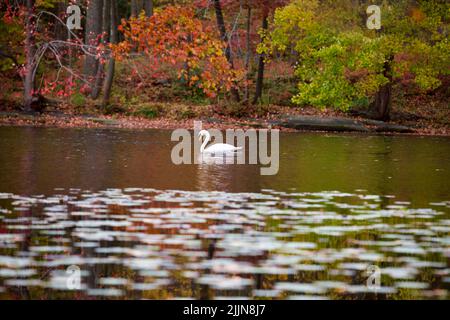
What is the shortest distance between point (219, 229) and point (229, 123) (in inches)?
1144

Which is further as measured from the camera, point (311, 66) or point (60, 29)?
point (60, 29)

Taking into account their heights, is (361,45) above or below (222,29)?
below

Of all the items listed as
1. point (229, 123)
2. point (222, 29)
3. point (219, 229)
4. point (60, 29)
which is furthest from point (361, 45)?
point (219, 229)

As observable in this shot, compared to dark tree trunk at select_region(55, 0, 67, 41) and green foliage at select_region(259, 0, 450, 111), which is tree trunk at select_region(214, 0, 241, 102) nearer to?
green foliage at select_region(259, 0, 450, 111)

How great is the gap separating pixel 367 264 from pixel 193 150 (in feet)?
55.5

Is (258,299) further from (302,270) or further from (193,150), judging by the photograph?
(193,150)

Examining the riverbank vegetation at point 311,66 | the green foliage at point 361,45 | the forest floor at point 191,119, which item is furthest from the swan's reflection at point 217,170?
the green foliage at point 361,45

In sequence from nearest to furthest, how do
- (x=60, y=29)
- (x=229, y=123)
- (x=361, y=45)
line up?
(x=361, y=45) < (x=229, y=123) < (x=60, y=29)

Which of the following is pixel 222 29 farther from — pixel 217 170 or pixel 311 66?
pixel 217 170

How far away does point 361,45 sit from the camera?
40.3 meters

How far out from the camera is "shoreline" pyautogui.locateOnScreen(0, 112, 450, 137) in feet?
126

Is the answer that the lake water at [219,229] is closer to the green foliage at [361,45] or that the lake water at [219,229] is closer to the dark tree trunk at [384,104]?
the green foliage at [361,45]

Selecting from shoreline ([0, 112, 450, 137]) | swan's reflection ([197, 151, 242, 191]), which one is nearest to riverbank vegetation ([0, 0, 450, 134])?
shoreline ([0, 112, 450, 137])
